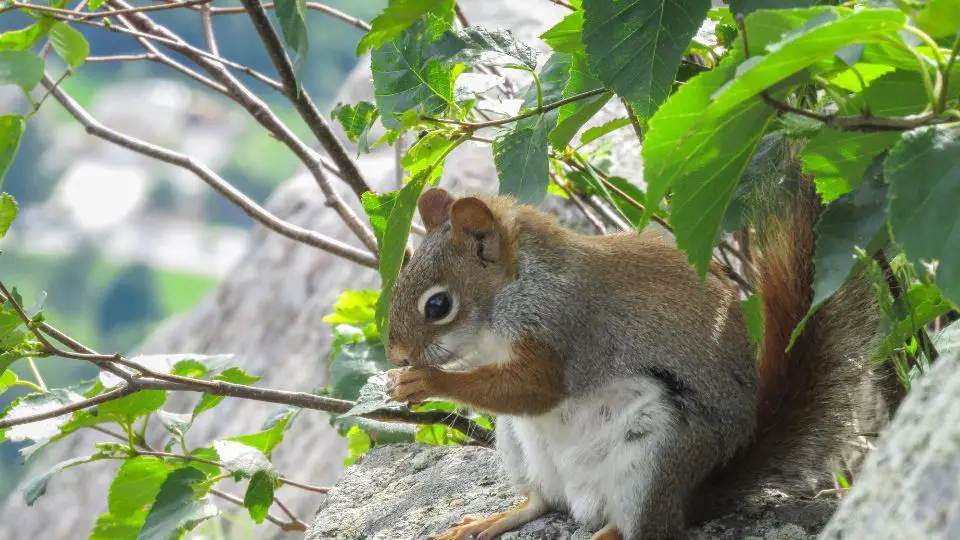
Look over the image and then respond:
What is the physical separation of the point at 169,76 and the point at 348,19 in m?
5.19

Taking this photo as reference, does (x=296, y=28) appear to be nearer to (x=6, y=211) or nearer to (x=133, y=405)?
(x=6, y=211)

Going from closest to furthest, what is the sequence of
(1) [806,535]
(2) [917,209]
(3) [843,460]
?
(2) [917,209] → (1) [806,535] → (3) [843,460]

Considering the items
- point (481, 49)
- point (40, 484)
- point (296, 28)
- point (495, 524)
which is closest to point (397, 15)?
point (296, 28)

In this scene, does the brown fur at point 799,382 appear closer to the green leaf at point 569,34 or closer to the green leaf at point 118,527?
the green leaf at point 569,34

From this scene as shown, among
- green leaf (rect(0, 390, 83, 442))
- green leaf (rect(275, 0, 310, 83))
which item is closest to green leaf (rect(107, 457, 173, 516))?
green leaf (rect(0, 390, 83, 442))

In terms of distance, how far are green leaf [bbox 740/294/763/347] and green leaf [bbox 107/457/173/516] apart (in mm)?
829

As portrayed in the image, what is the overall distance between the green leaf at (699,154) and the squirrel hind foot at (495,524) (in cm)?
62

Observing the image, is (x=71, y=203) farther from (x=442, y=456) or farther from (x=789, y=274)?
(x=789, y=274)

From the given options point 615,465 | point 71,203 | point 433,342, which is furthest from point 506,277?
point 71,203

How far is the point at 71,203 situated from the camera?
19.0 ft

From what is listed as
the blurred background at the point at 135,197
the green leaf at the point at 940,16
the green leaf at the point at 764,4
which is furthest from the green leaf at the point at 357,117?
the blurred background at the point at 135,197

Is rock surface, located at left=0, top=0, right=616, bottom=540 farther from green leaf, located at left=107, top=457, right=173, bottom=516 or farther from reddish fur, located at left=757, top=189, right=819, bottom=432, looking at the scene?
reddish fur, located at left=757, top=189, right=819, bottom=432

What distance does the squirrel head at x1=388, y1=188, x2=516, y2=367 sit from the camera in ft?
4.13

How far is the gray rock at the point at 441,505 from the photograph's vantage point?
1158 mm
